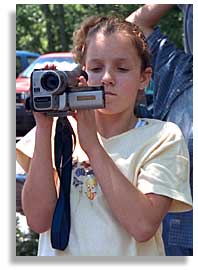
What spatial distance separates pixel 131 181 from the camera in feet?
4.80

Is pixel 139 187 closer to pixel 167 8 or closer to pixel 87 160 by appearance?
pixel 87 160

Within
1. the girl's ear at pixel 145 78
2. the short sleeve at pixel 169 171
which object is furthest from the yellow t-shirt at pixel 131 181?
the girl's ear at pixel 145 78

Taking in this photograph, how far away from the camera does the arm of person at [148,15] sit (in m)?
2.35

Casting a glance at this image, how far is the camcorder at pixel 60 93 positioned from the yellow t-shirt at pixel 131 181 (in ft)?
0.58

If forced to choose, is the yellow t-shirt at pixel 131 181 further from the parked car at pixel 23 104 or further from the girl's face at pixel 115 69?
the parked car at pixel 23 104

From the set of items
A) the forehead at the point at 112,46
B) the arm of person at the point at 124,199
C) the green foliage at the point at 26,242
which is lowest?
the green foliage at the point at 26,242

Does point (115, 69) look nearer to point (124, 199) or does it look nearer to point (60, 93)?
point (60, 93)

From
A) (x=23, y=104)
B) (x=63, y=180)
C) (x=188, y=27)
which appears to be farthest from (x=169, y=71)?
(x=63, y=180)

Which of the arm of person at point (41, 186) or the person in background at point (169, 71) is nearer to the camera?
the arm of person at point (41, 186)

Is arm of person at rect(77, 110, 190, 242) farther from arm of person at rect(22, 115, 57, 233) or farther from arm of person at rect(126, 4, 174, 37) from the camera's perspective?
arm of person at rect(126, 4, 174, 37)

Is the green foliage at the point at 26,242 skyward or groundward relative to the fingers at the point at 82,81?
groundward

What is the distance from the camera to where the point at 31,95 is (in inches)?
53.6
